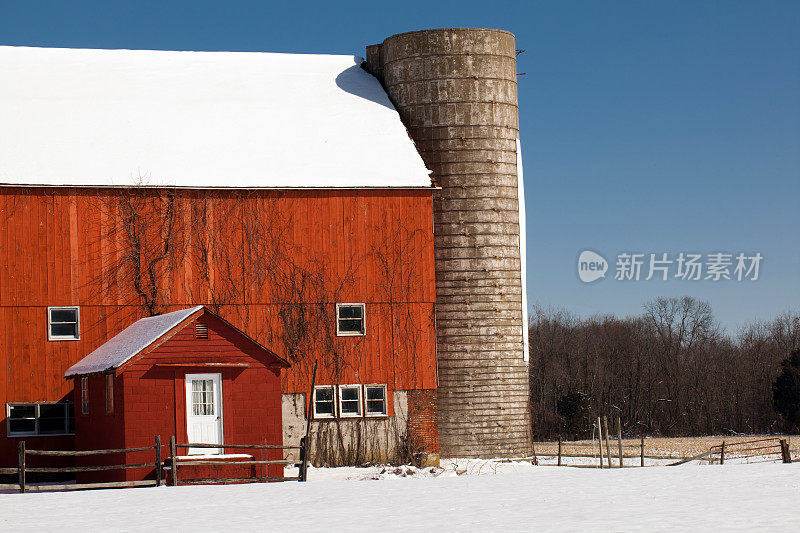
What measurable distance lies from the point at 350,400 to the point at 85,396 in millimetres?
6733

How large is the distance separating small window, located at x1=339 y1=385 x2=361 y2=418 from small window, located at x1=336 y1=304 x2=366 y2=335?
4.74 ft

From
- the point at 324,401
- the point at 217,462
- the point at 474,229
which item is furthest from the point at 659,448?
the point at 217,462

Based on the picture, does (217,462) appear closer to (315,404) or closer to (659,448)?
(315,404)

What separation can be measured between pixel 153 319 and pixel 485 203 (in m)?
10.3

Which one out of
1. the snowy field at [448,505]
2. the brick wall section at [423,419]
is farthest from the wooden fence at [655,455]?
the snowy field at [448,505]

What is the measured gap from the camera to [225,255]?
3089 cm

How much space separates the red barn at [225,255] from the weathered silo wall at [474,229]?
5.78 ft

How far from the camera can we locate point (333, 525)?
16422mm

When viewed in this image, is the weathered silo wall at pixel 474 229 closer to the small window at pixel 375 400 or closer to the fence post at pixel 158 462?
the small window at pixel 375 400

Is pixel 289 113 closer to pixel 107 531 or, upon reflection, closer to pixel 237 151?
pixel 237 151

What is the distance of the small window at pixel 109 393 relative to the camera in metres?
26.3

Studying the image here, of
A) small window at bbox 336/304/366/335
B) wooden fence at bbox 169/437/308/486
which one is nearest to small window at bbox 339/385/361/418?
small window at bbox 336/304/366/335

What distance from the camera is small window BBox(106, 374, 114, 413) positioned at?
2627 centimetres

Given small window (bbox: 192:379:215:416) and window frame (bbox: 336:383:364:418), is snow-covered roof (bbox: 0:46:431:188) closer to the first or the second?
window frame (bbox: 336:383:364:418)
